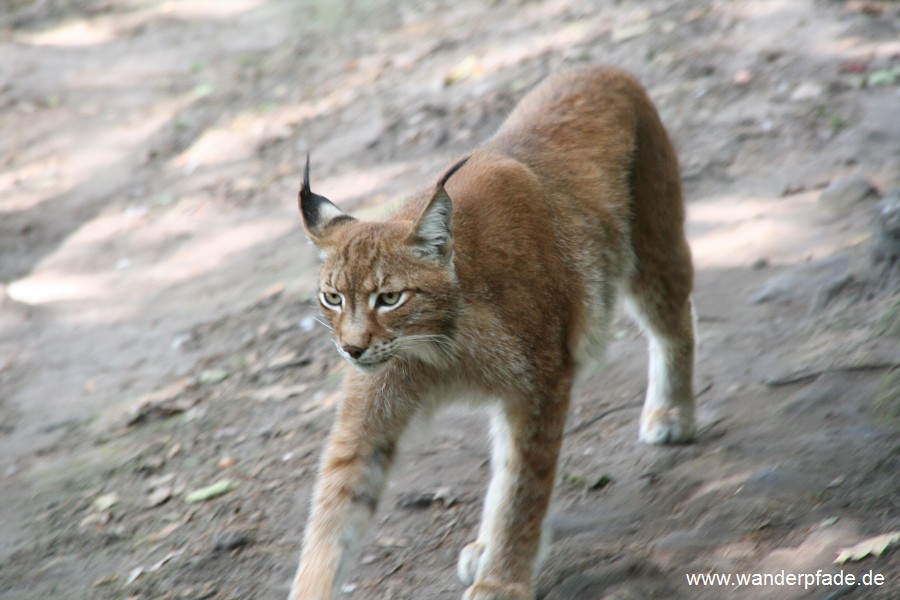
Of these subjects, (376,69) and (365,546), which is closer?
(365,546)

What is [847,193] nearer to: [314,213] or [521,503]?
[521,503]

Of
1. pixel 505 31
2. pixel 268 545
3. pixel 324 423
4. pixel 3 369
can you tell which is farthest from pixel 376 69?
pixel 268 545

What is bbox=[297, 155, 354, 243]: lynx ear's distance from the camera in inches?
175

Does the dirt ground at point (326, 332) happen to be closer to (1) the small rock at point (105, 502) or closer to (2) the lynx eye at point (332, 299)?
(1) the small rock at point (105, 502)

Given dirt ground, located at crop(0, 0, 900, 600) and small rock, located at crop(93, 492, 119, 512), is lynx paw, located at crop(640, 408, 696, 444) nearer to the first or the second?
dirt ground, located at crop(0, 0, 900, 600)

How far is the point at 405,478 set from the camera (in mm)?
5719

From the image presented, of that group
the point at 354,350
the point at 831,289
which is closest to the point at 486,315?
the point at 354,350

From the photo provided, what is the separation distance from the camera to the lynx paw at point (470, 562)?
15.3ft

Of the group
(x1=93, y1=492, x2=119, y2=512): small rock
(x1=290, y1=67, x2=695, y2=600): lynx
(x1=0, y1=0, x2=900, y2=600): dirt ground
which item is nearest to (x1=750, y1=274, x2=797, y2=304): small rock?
(x1=0, y1=0, x2=900, y2=600): dirt ground

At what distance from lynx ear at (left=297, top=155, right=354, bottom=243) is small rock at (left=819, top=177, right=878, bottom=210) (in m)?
3.91

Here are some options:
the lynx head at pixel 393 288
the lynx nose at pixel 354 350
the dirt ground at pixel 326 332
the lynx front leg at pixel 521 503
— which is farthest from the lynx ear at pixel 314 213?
the dirt ground at pixel 326 332

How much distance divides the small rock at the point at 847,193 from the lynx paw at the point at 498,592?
3.97 m

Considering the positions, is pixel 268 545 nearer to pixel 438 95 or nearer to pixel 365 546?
pixel 365 546

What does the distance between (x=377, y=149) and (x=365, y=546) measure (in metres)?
5.73
